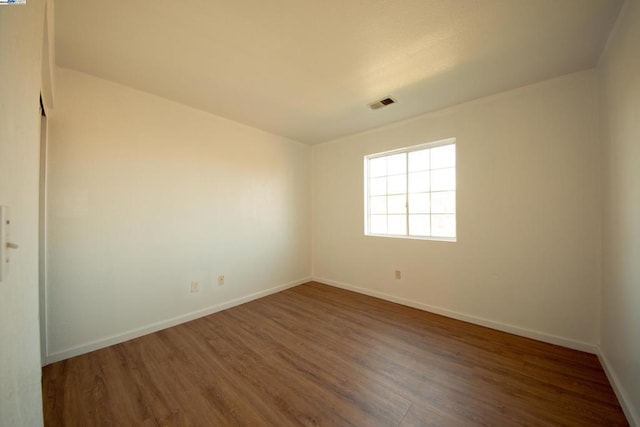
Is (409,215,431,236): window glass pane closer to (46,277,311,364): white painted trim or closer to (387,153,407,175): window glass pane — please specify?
(387,153,407,175): window glass pane

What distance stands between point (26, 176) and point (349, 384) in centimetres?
199

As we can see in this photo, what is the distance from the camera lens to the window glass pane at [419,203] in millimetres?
3004

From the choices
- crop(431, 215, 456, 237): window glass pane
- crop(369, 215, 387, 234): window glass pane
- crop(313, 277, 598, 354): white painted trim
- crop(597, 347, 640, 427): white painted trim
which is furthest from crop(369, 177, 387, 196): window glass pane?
crop(597, 347, 640, 427): white painted trim

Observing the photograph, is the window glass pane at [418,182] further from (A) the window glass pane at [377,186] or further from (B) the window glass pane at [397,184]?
(A) the window glass pane at [377,186]

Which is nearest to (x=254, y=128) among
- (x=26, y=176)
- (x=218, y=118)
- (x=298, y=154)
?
(x=218, y=118)

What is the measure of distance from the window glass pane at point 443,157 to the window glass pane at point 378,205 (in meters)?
0.83

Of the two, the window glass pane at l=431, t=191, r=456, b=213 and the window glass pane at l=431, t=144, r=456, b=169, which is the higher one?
the window glass pane at l=431, t=144, r=456, b=169

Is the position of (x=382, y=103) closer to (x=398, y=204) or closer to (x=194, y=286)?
(x=398, y=204)

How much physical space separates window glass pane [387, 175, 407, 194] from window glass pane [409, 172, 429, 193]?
3.4 inches

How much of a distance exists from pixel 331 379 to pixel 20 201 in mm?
1904

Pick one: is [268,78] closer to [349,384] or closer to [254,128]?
[254,128]

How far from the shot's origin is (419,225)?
3070mm

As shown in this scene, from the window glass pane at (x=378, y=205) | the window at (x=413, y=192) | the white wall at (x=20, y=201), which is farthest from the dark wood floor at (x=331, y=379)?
the window glass pane at (x=378, y=205)

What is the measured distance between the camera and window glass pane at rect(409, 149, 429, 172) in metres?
3.02
